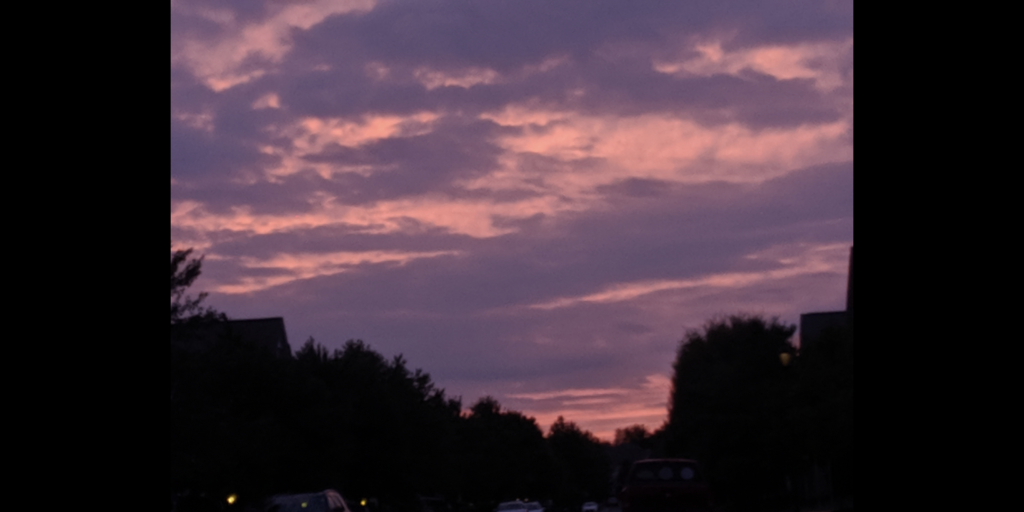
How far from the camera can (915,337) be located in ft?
19.4

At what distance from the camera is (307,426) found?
154 feet

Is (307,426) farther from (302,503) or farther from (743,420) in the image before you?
(302,503)

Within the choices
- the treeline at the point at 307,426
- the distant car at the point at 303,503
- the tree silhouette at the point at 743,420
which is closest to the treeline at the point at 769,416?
the tree silhouette at the point at 743,420

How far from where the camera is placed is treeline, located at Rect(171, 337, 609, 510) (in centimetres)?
3400

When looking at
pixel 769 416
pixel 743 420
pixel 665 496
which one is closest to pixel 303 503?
pixel 665 496

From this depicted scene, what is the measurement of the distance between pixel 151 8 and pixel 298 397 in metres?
40.9

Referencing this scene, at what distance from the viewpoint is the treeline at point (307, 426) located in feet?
112

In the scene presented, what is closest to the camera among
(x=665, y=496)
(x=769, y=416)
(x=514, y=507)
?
(x=665, y=496)

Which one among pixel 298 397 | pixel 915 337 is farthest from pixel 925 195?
pixel 298 397

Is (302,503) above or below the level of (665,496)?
above

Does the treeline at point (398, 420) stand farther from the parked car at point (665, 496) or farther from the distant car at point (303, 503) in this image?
the distant car at point (303, 503)

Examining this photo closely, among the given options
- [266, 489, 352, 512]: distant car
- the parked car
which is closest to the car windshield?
[266, 489, 352, 512]: distant car

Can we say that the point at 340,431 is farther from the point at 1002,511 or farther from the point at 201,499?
the point at 1002,511

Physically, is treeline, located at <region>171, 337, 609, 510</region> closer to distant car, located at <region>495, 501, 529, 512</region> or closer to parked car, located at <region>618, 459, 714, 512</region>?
distant car, located at <region>495, 501, 529, 512</region>
